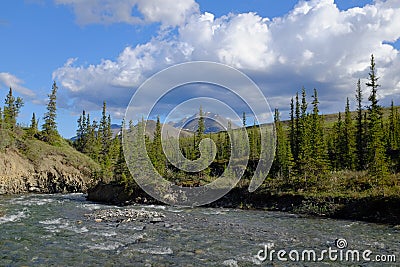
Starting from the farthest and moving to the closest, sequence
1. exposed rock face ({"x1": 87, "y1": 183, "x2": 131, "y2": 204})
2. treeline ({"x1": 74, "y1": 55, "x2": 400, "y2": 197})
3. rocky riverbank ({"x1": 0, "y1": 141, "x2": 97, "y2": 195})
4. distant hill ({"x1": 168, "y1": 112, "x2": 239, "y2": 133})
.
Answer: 1. rocky riverbank ({"x1": 0, "y1": 141, "x2": 97, "y2": 195})
2. exposed rock face ({"x1": 87, "y1": 183, "x2": 131, "y2": 204})
3. treeline ({"x1": 74, "y1": 55, "x2": 400, "y2": 197})
4. distant hill ({"x1": 168, "y1": 112, "x2": 239, "y2": 133})

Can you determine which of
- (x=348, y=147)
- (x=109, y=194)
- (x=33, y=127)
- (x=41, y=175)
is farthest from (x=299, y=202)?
(x=33, y=127)

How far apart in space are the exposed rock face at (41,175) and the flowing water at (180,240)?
29.8m

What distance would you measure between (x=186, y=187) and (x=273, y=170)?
17.8 meters

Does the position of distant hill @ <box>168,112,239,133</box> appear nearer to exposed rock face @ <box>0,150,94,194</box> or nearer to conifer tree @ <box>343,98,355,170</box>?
conifer tree @ <box>343,98,355,170</box>

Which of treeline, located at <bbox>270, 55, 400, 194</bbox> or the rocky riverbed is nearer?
the rocky riverbed

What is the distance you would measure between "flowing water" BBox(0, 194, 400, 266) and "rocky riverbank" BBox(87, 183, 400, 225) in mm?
2704

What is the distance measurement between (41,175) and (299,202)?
4286 cm

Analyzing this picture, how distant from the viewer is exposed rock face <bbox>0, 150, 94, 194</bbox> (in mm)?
51209

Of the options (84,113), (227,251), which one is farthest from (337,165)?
(84,113)

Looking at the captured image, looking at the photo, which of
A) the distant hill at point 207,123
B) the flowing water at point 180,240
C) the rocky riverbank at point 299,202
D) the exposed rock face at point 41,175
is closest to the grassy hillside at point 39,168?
the exposed rock face at point 41,175

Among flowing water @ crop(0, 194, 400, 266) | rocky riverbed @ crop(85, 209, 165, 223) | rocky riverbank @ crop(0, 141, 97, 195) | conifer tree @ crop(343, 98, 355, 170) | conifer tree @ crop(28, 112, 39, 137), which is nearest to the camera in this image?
flowing water @ crop(0, 194, 400, 266)

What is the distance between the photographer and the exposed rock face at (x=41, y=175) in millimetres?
51209

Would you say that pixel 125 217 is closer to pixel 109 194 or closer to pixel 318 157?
pixel 109 194

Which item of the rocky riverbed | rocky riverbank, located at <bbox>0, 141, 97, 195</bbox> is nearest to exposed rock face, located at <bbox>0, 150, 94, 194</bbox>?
rocky riverbank, located at <bbox>0, 141, 97, 195</bbox>
